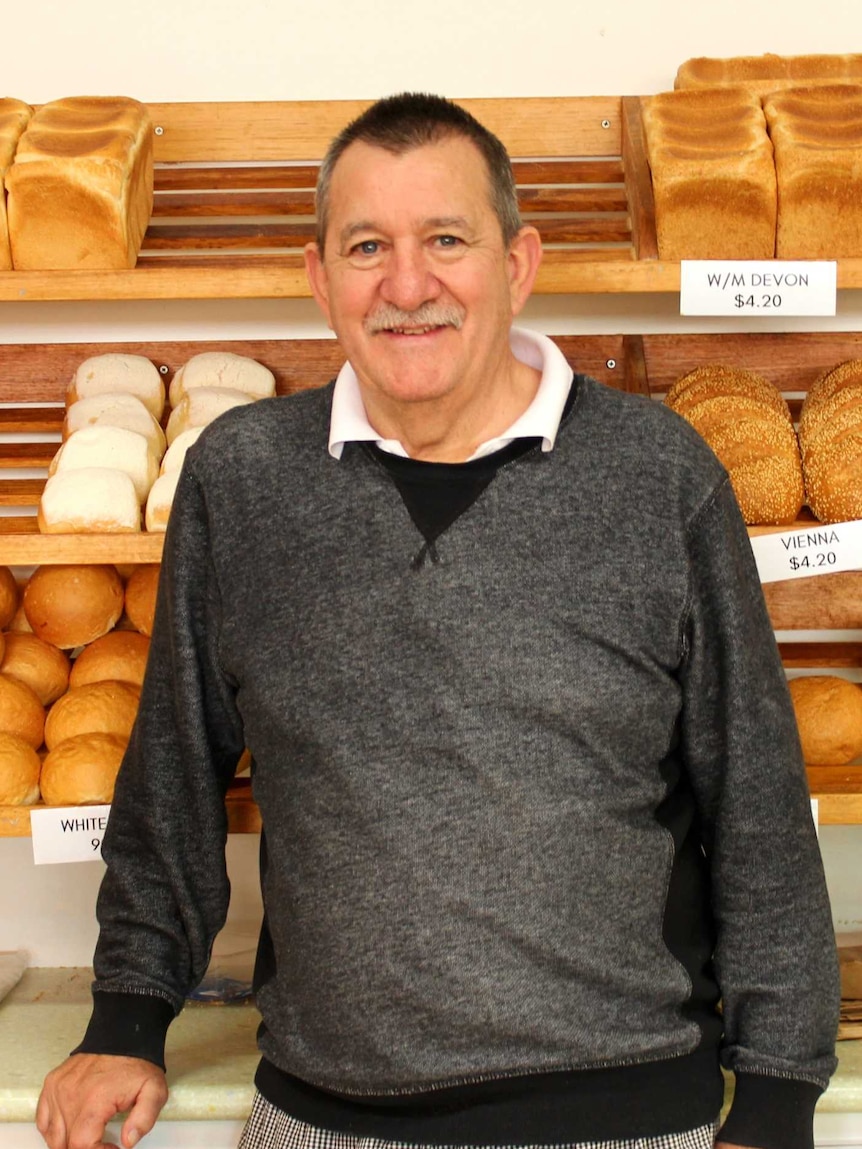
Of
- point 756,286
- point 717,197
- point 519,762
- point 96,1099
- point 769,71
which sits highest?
point 769,71

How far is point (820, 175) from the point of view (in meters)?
1.71

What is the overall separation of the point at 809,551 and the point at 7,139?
1.23 m

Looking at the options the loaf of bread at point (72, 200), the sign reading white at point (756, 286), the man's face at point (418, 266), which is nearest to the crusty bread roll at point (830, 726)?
the sign reading white at point (756, 286)

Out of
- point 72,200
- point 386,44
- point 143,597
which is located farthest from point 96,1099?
point 386,44

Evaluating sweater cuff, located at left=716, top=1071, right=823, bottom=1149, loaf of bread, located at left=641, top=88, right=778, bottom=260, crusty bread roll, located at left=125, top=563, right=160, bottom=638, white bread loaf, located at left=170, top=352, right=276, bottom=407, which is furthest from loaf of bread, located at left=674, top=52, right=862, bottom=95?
sweater cuff, located at left=716, top=1071, right=823, bottom=1149

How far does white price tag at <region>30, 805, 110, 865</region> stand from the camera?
172cm

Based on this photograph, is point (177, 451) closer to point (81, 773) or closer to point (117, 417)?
point (117, 417)

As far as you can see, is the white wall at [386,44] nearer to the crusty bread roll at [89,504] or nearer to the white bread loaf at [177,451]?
the white bread loaf at [177,451]

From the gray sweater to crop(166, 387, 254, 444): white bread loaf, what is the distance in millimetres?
394

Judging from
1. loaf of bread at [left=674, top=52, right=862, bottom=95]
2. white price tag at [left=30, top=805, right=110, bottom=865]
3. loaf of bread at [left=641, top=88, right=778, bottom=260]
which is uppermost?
loaf of bread at [left=674, top=52, right=862, bottom=95]

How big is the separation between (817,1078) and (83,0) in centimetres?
185

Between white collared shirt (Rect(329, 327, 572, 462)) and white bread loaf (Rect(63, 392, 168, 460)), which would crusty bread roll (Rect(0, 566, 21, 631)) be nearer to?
white bread loaf (Rect(63, 392, 168, 460))

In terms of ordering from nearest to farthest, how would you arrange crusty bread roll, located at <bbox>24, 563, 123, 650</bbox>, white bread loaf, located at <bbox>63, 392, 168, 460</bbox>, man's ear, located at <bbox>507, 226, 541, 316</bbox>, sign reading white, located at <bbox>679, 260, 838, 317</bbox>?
man's ear, located at <bbox>507, 226, 541, 316</bbox>, sign reading white, located at <bbox>679, 260, 838, 317</bbox>, white bread loaf, located at <bbox>63, 392, 168, 460</bbox>, crusty bread roll, located at <bbox>24, 563, 123, 650</bbox>

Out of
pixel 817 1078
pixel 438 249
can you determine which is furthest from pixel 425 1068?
pixel 438 249
